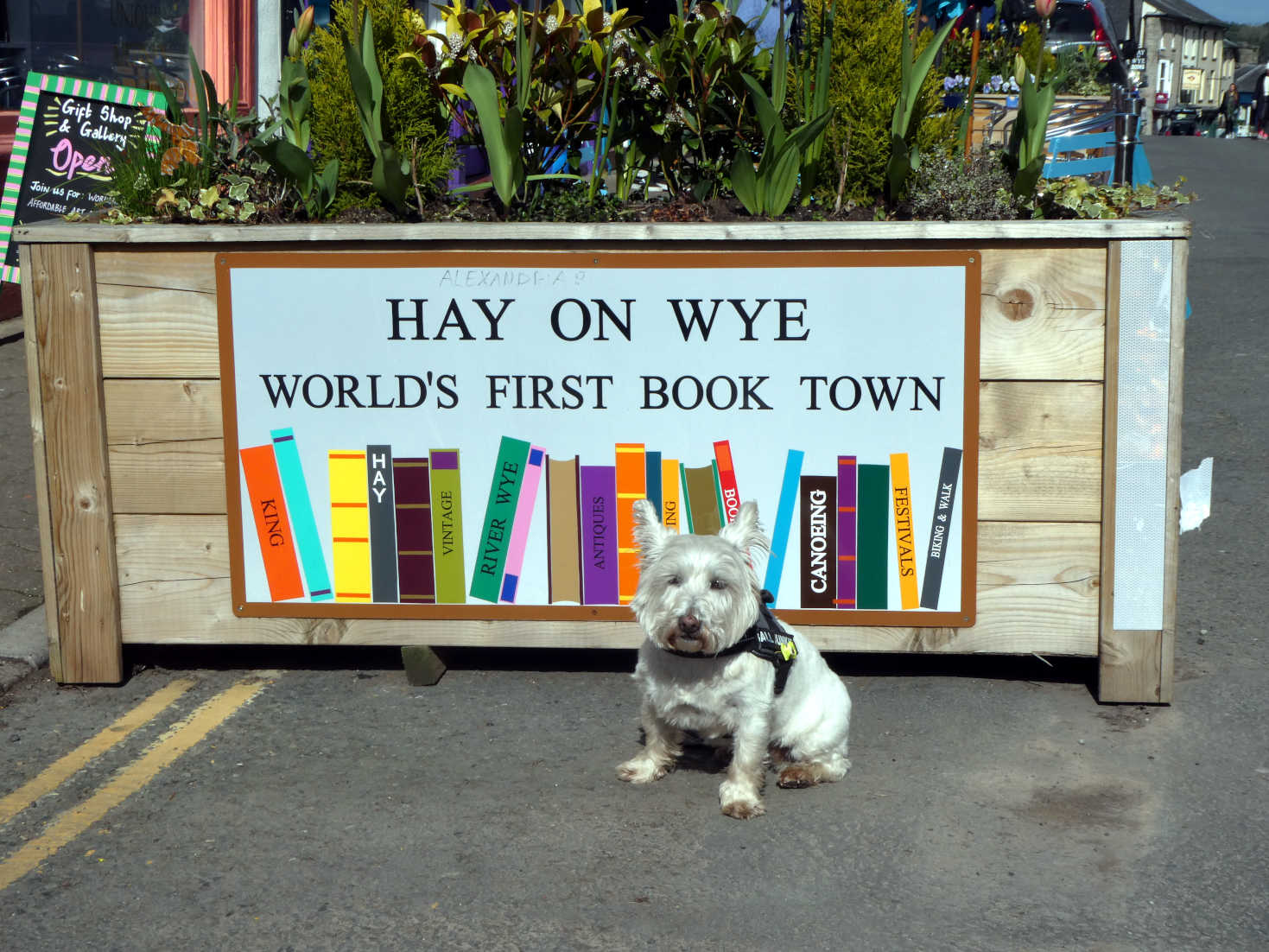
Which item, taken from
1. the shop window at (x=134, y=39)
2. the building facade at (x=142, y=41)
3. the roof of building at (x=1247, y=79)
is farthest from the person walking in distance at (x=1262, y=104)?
the shop window at (x=134, y=39)

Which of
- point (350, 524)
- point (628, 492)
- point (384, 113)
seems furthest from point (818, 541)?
point (384, 113)

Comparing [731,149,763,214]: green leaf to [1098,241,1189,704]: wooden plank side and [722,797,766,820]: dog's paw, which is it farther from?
[722,797,766,820]: dog's paw

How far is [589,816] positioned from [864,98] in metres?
2.39

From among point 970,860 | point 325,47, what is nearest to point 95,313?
point 325,47

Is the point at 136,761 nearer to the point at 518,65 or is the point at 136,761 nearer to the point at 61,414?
the point at 61,414

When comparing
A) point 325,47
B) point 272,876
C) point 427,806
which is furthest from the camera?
point 325,47

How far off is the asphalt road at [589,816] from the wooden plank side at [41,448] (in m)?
0.19

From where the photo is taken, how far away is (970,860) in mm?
3354

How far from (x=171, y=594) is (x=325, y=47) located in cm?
185

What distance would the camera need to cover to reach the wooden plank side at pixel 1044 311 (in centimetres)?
410

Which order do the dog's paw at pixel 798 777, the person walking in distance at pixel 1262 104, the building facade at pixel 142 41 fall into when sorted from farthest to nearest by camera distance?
the person walking in distance at pixel 1262 104, the building facade at pixel 142 41, the dog's paw at pixel 798 777

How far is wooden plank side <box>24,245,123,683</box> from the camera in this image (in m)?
4.30

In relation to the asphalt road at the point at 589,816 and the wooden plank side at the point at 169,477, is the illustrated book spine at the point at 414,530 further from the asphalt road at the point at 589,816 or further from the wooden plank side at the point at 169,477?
the wooden plank side at the point at 169,477

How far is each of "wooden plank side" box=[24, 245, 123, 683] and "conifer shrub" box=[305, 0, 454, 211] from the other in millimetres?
851
